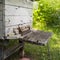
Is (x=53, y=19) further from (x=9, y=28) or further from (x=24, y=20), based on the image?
(x=9, y=28)

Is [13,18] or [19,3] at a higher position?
[19,3]

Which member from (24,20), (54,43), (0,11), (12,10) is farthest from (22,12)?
(54,43)

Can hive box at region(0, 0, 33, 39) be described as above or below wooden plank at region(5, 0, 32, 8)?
below

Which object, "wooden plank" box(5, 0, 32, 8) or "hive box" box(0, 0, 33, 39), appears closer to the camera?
"hive box" box(0, 0, 33, 39)

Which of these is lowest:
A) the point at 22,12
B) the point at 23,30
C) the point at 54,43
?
the point at 54,43

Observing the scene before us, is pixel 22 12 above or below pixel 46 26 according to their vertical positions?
above

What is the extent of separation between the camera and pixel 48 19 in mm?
9539

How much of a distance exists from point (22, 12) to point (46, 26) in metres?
5.02

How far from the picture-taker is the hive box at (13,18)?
11.4 ft

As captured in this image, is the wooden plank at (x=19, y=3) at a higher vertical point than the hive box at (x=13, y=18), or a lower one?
higher

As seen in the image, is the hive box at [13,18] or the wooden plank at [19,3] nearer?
the hive box at [13,18]

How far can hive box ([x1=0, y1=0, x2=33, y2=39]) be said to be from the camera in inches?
136

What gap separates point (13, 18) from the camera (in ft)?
12.5

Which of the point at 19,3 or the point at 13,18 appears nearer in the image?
the point at 13,18
